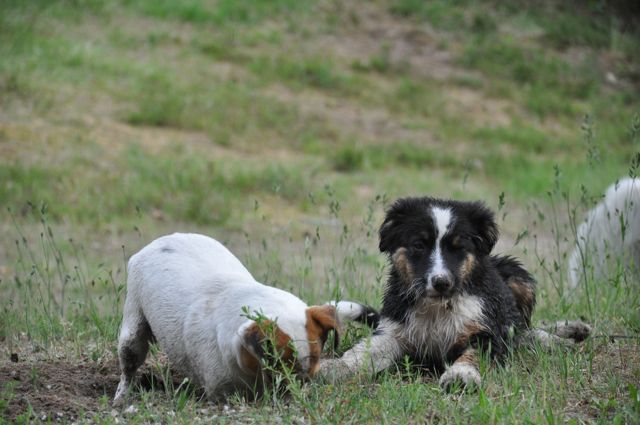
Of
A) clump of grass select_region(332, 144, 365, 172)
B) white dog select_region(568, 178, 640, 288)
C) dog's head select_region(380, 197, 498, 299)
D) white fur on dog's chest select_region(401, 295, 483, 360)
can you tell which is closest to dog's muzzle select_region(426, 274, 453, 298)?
dog's head select_region(380, 197, 498, 299)

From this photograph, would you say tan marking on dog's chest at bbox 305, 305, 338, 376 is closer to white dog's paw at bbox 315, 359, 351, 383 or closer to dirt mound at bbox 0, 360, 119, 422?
white dog's paw at bbox 315, 359, 351, 383

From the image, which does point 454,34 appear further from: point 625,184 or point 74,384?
point 74,384

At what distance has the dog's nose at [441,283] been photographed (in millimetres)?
5469

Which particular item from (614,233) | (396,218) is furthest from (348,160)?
(396,218)

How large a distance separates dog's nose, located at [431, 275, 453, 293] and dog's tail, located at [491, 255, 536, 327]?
3.72 feet

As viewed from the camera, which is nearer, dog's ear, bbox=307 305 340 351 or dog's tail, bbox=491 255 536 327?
dog's ear, bbox=307 305 340 351

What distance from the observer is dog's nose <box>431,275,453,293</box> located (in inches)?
215

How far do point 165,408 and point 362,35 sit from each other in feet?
49.1

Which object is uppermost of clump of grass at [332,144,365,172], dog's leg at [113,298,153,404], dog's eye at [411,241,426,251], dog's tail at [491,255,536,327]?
dog's eye at [411,241,426,251]

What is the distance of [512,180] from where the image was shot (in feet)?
47.8

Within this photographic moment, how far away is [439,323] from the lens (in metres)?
5.84

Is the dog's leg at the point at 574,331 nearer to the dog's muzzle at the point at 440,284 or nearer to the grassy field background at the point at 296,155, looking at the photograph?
the grassy field background at the point at 296,155

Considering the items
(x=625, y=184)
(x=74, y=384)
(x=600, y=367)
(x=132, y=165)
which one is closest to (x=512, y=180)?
(x=132, y=165)

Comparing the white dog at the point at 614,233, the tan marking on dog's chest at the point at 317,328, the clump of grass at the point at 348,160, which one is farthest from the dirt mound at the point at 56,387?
the clump of grass at the point at 348,160
